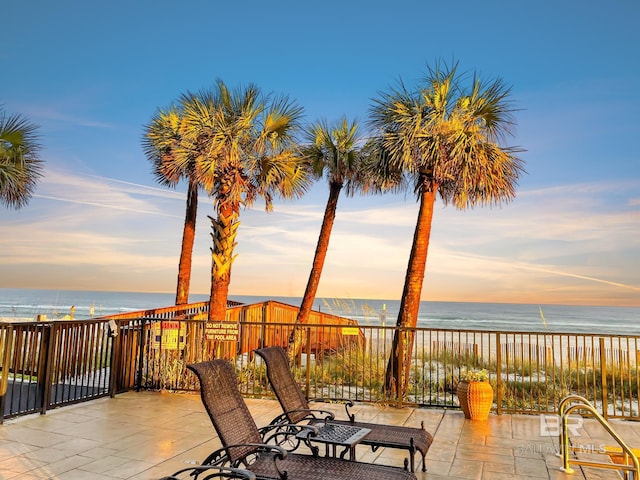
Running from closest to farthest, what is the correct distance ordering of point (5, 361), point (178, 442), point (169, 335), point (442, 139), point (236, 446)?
point (236, 446) → point (178, 442) → point (5, 361) → point (169, 335) → point (442, 139)

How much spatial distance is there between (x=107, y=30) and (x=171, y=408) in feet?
Answer: 35.5

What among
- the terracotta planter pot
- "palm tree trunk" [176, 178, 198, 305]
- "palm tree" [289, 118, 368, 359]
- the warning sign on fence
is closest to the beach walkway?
the terracotta planter pot

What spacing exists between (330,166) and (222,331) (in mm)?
7113

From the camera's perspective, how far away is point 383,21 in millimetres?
12312

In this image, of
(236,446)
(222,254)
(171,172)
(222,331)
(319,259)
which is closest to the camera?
(236,446)

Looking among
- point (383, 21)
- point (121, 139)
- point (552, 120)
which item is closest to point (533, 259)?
point (552, 120)

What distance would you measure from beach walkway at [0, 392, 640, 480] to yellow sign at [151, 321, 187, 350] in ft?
3.34

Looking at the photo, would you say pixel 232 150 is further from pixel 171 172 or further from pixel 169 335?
pixel 171 172

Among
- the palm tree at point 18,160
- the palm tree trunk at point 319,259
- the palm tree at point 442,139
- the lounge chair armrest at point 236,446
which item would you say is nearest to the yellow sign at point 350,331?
the palm tree at point 442,139

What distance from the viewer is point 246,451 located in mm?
3447

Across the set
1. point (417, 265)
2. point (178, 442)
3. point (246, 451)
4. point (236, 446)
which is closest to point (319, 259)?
point (417, 265)

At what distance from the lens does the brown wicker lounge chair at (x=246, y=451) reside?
123 inches

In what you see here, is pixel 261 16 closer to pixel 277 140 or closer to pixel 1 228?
pixel 277 140

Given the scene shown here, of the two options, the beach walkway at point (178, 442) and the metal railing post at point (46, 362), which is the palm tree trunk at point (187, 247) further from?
the metal railing post at point (46, 362)
